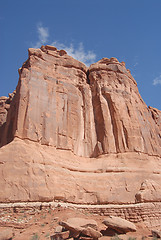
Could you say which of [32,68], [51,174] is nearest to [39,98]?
[32,68]

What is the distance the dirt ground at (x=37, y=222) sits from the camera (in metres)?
10.6

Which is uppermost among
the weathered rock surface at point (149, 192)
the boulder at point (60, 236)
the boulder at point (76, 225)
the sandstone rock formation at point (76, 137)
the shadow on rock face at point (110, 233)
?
the sandstone rock formation at point (76, 137)

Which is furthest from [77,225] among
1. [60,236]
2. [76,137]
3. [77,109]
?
[77,109]

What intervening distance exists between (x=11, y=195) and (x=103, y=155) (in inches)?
378

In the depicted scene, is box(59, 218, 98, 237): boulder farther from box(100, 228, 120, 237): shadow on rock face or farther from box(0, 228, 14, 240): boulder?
box(0, 228, 14, 240): boulder

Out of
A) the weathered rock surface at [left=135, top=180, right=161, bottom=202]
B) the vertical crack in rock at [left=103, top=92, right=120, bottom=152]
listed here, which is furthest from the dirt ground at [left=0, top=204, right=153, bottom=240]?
the vertical crack in rock at [left=103, top=92, right=120, bottom=152]

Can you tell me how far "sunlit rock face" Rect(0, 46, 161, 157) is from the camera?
18812 mm

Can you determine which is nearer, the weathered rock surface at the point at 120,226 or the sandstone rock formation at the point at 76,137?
the weathered rock surface at the point at 120,226

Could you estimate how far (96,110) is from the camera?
78.4ft

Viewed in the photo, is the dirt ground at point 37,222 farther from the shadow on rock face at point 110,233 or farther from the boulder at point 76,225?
the boulder at point 76,225

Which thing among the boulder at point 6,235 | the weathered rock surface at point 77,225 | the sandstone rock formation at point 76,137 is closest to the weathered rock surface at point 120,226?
the weathered rock surface at point 77,225

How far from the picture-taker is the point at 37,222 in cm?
1216

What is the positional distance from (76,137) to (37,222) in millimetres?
10139

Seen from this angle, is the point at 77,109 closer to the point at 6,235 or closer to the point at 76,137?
the point at 76,137
